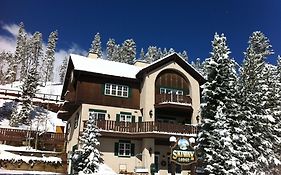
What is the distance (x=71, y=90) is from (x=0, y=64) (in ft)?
173

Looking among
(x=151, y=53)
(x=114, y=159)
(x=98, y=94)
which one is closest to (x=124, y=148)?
(x=114, y=159)

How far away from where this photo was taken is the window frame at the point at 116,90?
27688mm

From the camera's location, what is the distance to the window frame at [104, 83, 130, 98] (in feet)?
90.8

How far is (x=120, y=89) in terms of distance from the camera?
1112 inches

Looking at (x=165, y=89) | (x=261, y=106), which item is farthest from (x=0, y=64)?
(x=261, y=106)

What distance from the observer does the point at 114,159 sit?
2539 centimetres

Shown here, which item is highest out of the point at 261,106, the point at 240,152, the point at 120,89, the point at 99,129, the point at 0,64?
the point at 0,64

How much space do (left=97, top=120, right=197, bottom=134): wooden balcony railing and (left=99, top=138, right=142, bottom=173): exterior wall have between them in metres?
1.24

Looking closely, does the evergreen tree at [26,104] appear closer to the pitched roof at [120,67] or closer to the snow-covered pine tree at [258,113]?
the pitched roof at [120,67]

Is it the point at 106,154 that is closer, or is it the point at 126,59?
the point at 106,154

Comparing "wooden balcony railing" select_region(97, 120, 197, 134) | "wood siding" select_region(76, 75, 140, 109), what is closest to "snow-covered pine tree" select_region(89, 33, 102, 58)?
"wood siding" select_region(76, 75, 140, 109)

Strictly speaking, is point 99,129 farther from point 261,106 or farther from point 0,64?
point 0,64

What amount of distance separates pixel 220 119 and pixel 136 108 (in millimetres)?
10033

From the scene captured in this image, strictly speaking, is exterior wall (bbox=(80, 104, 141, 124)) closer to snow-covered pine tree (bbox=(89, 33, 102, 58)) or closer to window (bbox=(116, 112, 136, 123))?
window (bbox=(116, 112, 136, 123))
